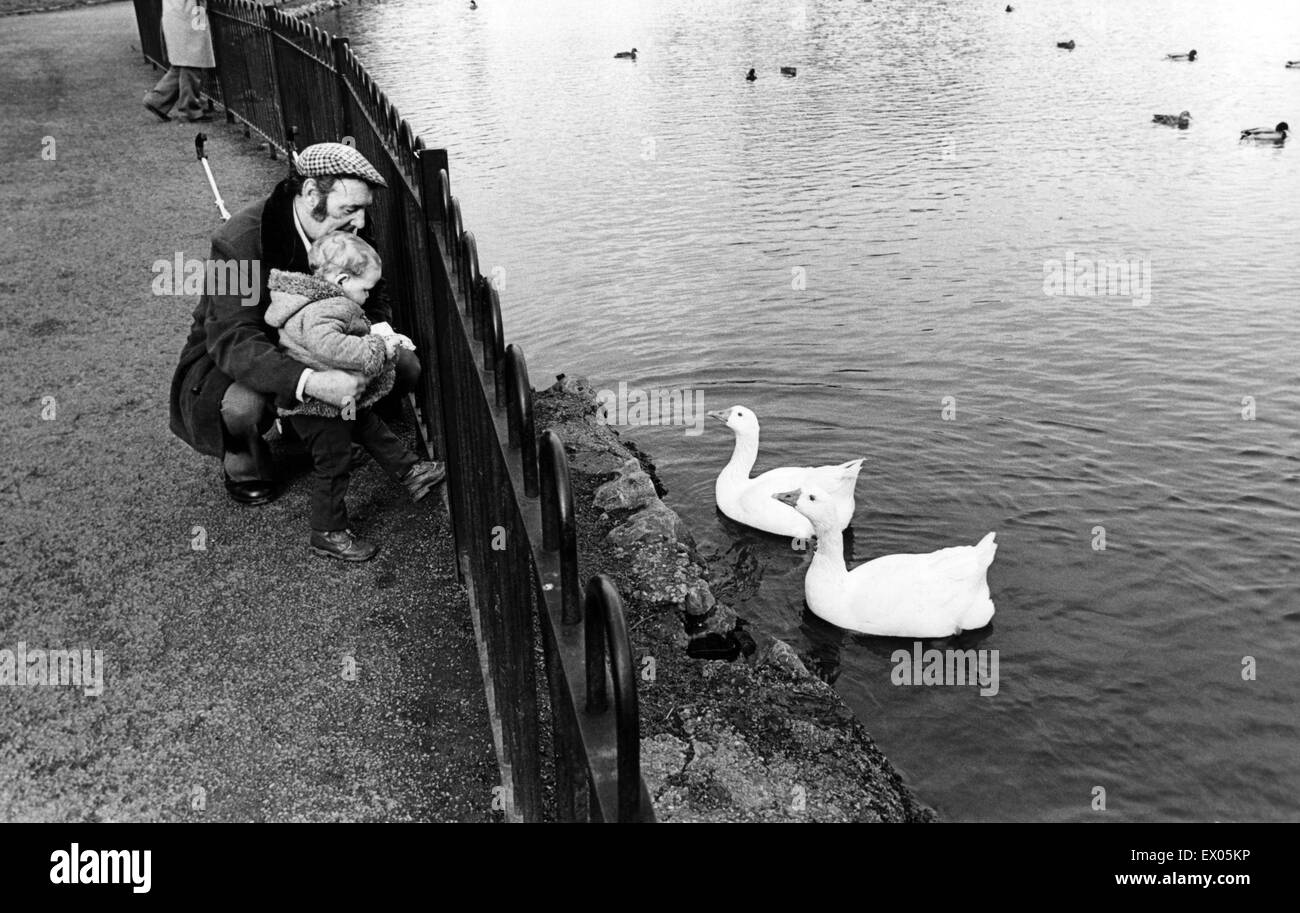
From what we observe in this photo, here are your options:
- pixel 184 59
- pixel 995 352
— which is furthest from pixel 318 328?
pixel 184 59

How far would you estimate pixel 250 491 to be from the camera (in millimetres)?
4840

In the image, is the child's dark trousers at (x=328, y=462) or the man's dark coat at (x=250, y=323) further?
the child's dark trousers at (x=328, y=462)

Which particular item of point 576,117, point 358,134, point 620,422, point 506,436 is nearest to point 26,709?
point 506,436

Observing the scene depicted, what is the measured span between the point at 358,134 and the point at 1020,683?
4643mm

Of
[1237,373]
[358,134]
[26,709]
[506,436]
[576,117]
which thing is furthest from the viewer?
[576,117]

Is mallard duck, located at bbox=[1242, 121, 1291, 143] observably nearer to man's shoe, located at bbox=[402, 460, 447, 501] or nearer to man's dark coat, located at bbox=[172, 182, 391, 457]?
man's shoe, located at bbox=[402, 460, 447, 501]

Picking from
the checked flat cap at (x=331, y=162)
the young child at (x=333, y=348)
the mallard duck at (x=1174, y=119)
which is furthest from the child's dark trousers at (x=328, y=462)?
the mallard duck at (x=1174, y=119)

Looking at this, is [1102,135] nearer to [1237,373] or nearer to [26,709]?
[1237,373]

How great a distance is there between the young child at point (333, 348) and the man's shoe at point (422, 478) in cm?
33

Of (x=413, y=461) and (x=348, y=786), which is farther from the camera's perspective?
(x=413, y=461)

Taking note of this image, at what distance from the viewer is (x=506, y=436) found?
2.77 m

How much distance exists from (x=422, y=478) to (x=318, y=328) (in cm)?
92

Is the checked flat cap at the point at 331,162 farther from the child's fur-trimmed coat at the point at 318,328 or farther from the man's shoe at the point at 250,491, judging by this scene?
the man's shoe at the point at 250,491

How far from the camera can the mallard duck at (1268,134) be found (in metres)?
15.9
